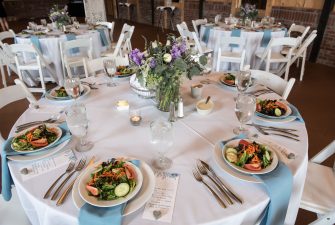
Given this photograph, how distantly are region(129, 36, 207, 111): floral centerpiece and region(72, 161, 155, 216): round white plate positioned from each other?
1.62 ft

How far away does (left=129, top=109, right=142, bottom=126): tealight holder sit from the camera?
4.27 feet

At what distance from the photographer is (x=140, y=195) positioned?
2.84 ft

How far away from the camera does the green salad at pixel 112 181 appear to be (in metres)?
0.84

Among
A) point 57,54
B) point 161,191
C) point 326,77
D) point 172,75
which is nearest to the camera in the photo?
point 161,191

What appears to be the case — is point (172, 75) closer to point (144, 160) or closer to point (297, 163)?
Answer: point (144, 160)

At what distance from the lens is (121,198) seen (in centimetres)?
83

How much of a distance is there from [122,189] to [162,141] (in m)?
0.25

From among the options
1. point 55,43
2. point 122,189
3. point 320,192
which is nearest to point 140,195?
point 122,189

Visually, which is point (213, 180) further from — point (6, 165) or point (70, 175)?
point (6, 165)

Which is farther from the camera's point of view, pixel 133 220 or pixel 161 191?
pixel 161 191

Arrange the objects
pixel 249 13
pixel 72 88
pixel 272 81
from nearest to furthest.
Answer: pixel 72 88
pixel 272 81
pixel 249 13

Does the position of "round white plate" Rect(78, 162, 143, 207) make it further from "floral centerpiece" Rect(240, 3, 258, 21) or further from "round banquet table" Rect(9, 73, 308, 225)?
"floral centerpiece" Rect(240, 3, 258, 21)

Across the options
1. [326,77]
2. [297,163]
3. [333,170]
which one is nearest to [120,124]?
[297,163]

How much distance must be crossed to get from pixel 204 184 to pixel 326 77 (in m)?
4.30
